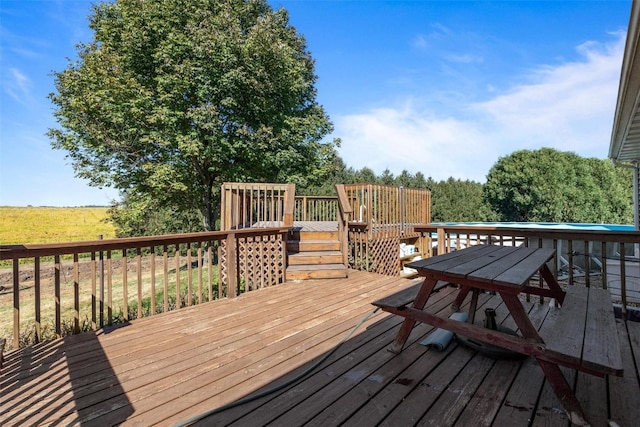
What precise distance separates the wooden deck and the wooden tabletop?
665 mm

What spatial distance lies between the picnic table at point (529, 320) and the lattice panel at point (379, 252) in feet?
14.2

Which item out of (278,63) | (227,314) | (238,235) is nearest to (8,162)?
(238,235)

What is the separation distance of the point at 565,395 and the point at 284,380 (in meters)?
1.54

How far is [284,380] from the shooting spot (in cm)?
187

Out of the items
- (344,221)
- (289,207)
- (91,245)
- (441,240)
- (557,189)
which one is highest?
(557,189)

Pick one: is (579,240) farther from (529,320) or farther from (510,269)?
(529,320)

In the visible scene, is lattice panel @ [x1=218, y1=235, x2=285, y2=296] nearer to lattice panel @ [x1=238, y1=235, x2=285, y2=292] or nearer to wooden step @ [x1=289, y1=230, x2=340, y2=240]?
lattice panel @ [x1=238, y1=235, x2=285, y2=292]

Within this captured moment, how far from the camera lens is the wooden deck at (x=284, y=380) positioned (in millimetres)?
1522

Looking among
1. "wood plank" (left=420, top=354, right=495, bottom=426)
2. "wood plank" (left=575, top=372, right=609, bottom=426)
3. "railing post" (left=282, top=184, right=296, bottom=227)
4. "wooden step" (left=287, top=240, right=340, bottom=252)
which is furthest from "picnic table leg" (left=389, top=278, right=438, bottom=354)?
"wooden step" (left=287, top=240, right=340, bottom=252)

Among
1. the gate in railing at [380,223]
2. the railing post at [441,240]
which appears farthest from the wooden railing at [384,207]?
the railing post at [441,240]

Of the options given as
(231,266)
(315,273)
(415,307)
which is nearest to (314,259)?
(315,273)

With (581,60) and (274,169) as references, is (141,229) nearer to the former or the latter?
(274,169)

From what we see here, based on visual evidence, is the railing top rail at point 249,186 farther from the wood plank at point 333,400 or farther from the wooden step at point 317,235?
the wood plank at point 333,400

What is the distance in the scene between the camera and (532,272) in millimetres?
1780
